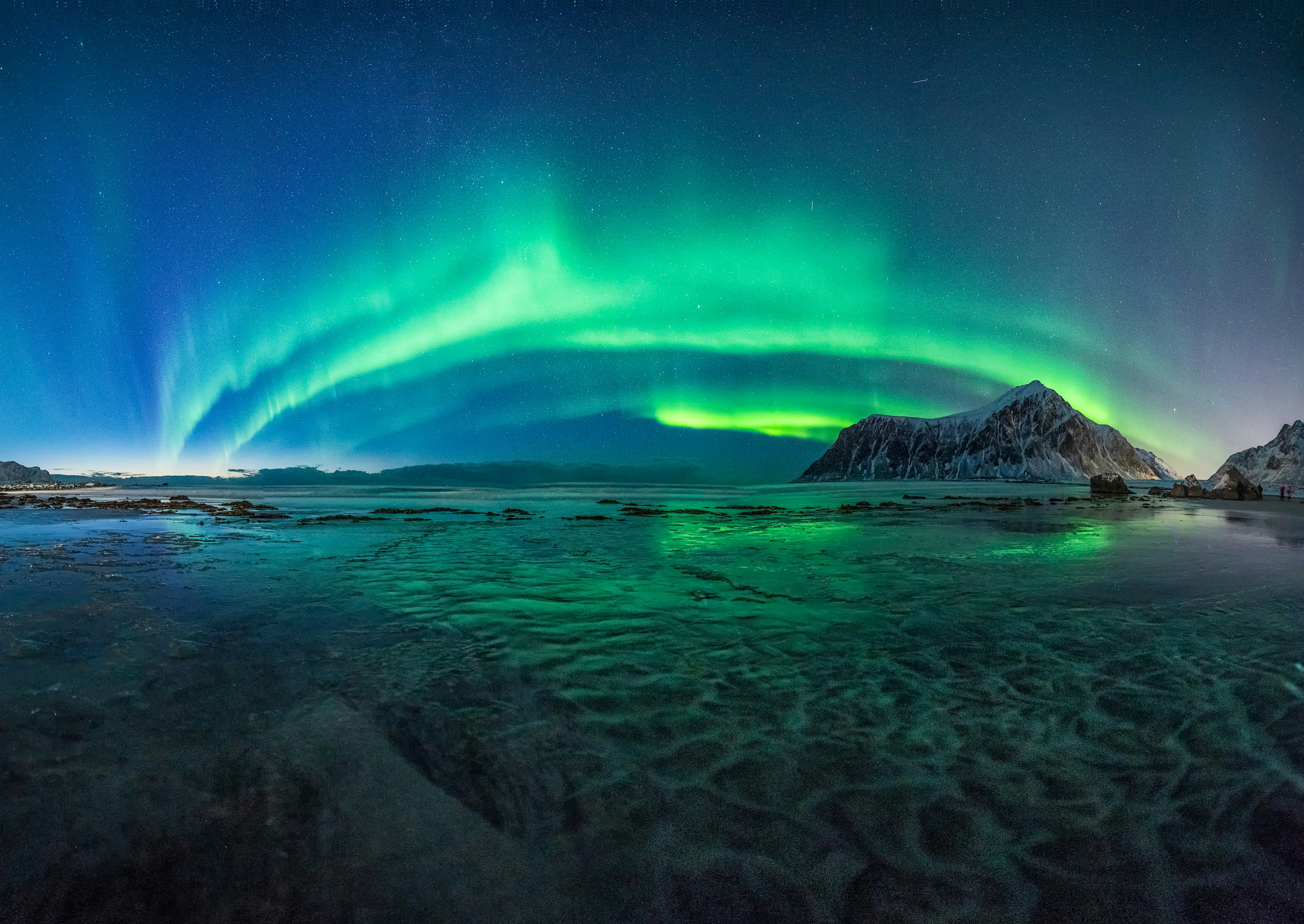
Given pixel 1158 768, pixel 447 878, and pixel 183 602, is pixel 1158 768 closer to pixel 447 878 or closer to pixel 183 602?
pixel 447 878

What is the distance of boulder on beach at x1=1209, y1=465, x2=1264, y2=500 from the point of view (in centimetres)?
5200

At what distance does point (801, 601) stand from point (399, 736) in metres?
7.40

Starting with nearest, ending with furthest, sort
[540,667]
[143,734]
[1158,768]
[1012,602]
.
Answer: [1158,768] < [143,734] < [540,667] < [1012,602]

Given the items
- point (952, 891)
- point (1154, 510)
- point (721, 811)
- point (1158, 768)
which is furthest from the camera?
point (1154, 510)

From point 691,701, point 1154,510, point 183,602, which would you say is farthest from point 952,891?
point 1154,510

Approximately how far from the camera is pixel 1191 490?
2235 inches

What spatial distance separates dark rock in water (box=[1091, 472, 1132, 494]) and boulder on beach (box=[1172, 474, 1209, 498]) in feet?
14.0

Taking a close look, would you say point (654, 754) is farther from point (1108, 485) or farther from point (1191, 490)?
point (1108, 485)

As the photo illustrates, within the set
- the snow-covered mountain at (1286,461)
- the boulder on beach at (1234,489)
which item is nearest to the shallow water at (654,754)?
the boulder on beach at (1234,489)

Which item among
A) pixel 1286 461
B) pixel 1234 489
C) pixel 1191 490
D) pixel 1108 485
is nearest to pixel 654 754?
pixel 1234 489

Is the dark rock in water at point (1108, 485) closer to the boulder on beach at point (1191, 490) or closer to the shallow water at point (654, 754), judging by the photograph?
the boulder on beach at point (1191, 490)

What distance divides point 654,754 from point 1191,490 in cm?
7436

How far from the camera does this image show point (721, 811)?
146 inches

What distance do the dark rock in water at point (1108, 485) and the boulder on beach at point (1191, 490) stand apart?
14.0ft
